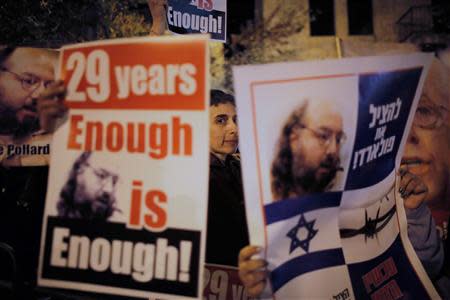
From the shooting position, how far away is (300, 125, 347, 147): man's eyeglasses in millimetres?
1512

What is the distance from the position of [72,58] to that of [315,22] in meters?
19.3

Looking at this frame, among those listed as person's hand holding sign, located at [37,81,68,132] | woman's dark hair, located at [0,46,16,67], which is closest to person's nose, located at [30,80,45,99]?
woman's dark hair, located at [0,46,16,67]

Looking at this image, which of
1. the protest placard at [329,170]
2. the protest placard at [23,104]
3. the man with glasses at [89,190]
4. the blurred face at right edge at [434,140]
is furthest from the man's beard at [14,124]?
the blurred face at right edge at [434,140]

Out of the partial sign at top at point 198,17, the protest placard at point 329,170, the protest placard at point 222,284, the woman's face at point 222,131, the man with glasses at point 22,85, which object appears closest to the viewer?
the protest placard at point 329,170

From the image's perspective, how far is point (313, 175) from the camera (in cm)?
151

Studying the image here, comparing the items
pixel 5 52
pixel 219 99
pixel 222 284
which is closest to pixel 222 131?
pixel 219 99

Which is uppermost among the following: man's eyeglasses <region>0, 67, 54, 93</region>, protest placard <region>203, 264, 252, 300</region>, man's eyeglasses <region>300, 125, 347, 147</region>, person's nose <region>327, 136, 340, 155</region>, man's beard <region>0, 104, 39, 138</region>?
man's eyeglasses <region>0, 67, 54, 93</region>

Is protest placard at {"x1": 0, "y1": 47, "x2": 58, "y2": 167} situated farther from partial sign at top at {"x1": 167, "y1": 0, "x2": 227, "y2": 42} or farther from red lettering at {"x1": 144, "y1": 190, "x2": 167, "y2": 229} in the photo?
red lettering at {"x1": 144, "y1": 190, "x2": 167, "y2": 229}

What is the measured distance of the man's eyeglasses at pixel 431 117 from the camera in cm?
290

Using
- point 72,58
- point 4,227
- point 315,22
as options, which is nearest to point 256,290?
point 72,58

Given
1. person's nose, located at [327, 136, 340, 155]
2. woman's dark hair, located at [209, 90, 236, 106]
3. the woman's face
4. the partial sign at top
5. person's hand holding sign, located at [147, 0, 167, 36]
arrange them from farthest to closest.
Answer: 1. the partial sign at top
2. woman's dark hair, located at [209, 90, 236, 106]
3. the woman's face
4. person's hand holding sign, located at [147, 0, 167, 36]
5. person's nose, located at [327, 136, 340, 155]

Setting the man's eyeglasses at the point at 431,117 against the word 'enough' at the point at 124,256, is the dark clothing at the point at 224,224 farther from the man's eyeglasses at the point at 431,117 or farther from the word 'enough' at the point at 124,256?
the man's eyeglasses at the point at 431,117

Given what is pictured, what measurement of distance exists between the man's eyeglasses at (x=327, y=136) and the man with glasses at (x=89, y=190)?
744 mm

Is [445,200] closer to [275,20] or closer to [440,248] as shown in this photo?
[440,248]
